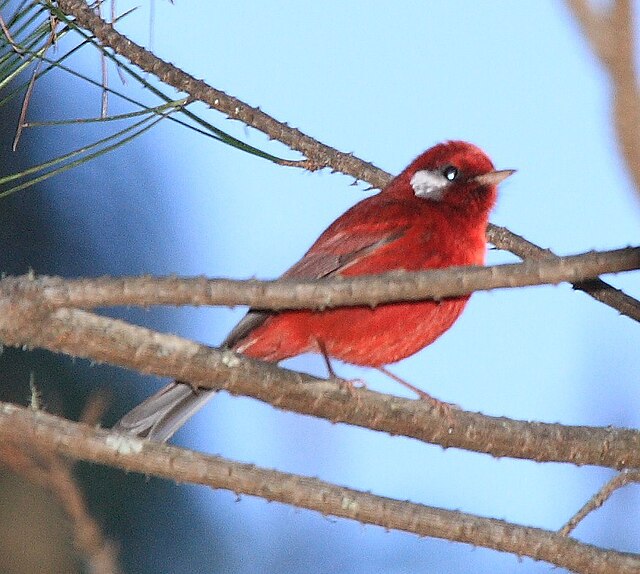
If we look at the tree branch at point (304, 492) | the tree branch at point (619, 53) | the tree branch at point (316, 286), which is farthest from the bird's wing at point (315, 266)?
the tree branch at point (619, 53)

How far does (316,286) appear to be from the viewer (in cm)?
259

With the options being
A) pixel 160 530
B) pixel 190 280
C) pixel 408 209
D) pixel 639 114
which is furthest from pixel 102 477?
pixel 639 114

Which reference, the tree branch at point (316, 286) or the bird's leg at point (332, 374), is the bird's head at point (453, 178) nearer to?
the bird's leg at point (332, 374)

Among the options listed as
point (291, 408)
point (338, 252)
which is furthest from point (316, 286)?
point (338, 252)

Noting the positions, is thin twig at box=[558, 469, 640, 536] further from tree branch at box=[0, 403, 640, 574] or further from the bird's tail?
the bird's tail

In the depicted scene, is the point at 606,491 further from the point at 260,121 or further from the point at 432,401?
the point at 260,121

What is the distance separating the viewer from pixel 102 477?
21.8 feet

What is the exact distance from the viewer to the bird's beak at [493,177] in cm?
482

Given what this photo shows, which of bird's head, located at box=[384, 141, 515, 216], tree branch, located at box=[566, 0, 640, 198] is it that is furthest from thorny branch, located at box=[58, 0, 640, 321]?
tree branch, located at box=[566, 0, 640, 198]

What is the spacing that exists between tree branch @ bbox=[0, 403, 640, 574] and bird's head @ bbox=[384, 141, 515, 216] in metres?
2.01

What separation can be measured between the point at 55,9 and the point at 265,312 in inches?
56.0

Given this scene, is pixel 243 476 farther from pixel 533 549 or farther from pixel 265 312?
pixel 265 312

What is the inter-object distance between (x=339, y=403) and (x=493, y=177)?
73.3 inches

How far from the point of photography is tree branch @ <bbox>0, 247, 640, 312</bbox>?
2518 millimetres
